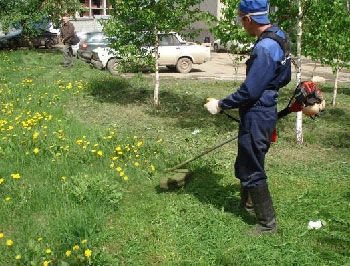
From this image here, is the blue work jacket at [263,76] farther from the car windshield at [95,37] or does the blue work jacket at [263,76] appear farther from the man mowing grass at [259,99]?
the car windshield at [95,37]

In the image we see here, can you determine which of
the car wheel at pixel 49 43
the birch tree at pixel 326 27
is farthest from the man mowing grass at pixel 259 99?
the car wheel at pixel 49 43

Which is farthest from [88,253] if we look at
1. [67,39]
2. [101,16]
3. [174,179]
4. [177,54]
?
[101,16]

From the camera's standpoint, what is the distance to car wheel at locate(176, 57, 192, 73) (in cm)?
1792

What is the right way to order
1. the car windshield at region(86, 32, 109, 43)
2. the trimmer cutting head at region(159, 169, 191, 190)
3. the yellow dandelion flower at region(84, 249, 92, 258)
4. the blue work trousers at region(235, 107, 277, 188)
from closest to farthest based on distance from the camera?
the yellow dandelion flower at region(84, 249, 92, 258) → the blue work trousers at region(235, 107, 277, 188) → the trimmer cutting head at region(159, 169, 191, 190) → the car windshield at region(86, 32, 109, 43)

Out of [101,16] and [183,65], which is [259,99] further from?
[101,16]

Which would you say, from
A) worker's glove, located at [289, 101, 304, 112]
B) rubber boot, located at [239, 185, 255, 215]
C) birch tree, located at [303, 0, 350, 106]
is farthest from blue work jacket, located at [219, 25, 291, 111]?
birch tree, located at [303, 0, 350, 106]

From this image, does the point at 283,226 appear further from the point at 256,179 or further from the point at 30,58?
the point at 30,58

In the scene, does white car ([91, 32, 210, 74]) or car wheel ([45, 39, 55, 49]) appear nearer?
white car ([91, 32, 210, 74])

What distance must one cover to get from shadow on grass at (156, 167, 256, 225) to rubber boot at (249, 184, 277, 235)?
286 millimetres

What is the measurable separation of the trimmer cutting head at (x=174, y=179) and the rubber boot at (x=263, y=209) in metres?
1.37

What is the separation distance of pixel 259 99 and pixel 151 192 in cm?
209

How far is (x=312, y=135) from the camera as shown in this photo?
25.6 ft

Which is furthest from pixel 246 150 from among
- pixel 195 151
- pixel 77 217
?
pixel 195 151

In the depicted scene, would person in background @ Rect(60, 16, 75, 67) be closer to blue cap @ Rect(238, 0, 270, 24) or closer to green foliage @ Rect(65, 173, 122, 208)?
green foliage @ Rect(65, 173, 122, 208)
